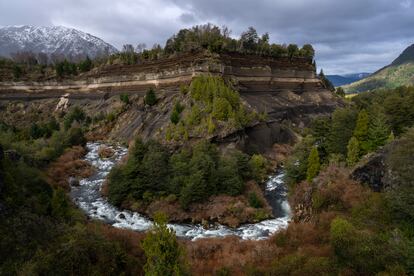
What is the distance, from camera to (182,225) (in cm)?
3328

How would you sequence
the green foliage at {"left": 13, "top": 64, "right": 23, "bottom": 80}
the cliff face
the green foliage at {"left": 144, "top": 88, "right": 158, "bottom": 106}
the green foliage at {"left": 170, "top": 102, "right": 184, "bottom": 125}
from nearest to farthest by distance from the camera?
the green foliage at {"left": 170, "top": 102, "right": 184, "bottom": 125}
the cliff face
the green foliage at {"left": 144, "top": 88, "right": 158, "bottom": 106}
the green foliage at {"left": 13, "top": 64, "right": 23, "bottom": 80}

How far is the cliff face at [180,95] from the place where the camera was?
58.3 m

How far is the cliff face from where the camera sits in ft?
191

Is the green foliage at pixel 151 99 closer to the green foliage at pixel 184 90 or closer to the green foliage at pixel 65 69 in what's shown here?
the green foliage at pixel 184 90

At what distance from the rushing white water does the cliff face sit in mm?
9642

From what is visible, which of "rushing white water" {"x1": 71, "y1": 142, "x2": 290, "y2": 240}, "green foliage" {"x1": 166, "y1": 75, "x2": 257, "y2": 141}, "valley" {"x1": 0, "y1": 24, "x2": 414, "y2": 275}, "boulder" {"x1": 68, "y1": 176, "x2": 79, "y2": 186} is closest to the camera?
"valley" {"x1": 0, "y1": 24, "x2": 414, "y2": 275}

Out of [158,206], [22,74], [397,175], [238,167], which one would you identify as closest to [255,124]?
[238,167]

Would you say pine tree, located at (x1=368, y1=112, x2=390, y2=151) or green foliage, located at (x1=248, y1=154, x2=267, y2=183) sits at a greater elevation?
pine tree, located at (x1=368, y1=112, x2=390, y2=151)

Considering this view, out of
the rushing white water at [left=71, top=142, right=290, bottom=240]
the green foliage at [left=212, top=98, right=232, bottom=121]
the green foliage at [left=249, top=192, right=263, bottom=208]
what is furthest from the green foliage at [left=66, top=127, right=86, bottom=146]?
the green foliage at [left=249, top=192, right=263, bottom=208]

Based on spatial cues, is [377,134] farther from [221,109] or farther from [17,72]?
[17,72]

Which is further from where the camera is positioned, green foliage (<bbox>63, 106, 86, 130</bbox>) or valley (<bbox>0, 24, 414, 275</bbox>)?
green foliage (<bbox>63, 106, 86, 130</bbox>)

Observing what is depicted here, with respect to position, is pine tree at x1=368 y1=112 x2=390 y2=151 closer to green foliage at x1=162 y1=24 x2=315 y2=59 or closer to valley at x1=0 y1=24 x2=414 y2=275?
valley at x1=0 y1=24 x2=414 y2=275

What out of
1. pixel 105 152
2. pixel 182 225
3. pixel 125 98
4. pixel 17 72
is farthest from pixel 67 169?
pixel 17 72

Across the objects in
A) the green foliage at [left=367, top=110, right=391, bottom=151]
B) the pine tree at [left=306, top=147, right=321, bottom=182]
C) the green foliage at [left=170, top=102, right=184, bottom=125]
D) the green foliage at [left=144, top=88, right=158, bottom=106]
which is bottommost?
the pine tree at [left=306, top=147, right=321, bottom=182]
